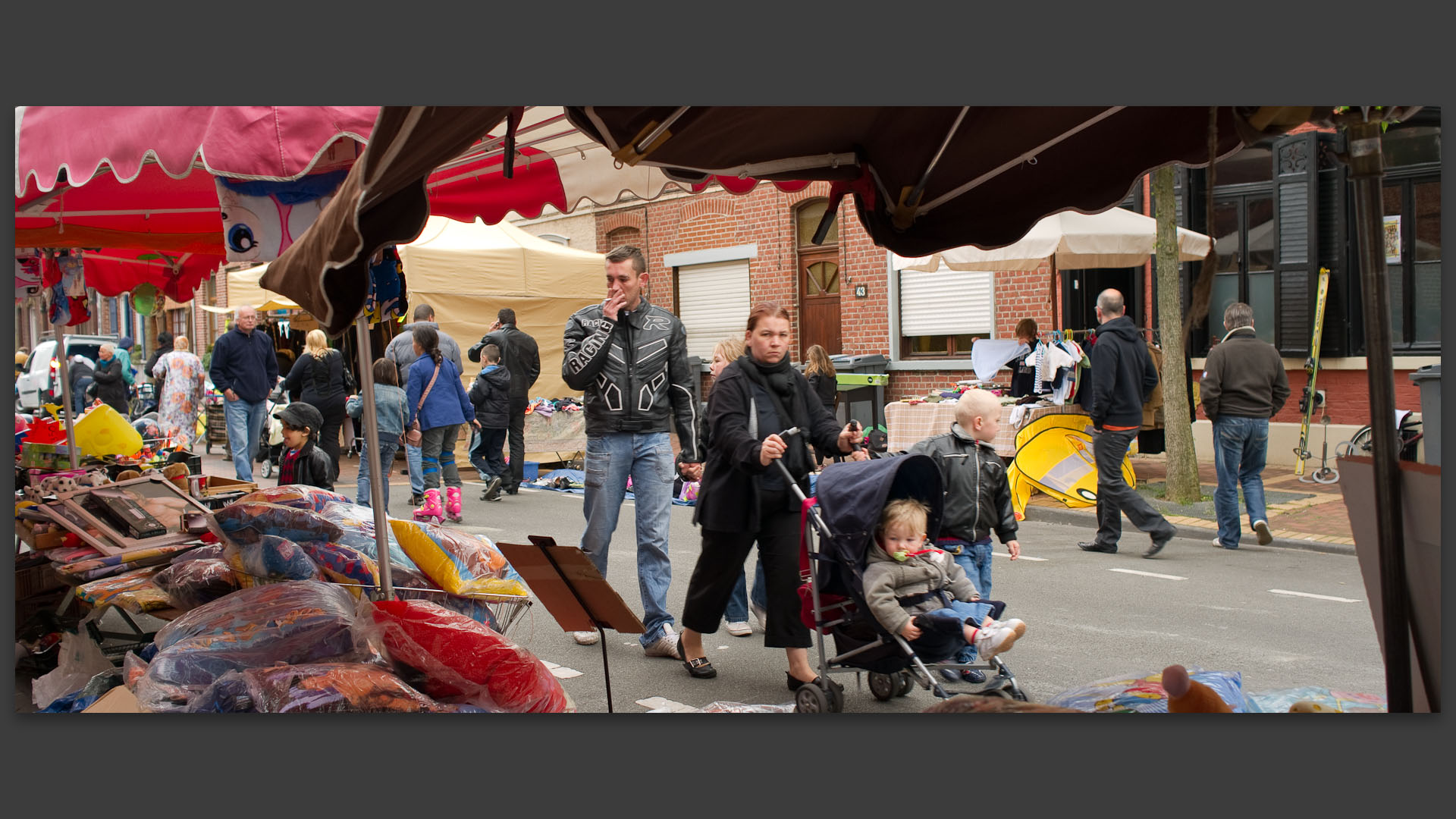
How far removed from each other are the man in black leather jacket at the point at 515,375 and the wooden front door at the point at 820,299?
6099 mm

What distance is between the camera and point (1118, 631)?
6.53 meters

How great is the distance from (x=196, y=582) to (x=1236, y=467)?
7385 mm

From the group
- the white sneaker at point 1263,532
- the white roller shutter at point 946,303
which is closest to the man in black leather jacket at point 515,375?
the white roller shutter at point 946,303

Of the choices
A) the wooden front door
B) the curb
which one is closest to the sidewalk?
the curb

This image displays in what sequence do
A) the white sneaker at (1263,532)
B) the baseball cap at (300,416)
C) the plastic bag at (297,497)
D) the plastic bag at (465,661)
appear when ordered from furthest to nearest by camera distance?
the white sneaker at (1263,532) → the baseball cap at (300,416) → the plastic bag at (297,497) → the plastic bag at (465,661)

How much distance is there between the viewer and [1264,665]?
5793 mm

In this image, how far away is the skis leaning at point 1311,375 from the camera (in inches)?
471

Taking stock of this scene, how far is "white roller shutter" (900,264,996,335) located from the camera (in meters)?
15.9

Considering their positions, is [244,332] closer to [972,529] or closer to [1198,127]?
[972,529]

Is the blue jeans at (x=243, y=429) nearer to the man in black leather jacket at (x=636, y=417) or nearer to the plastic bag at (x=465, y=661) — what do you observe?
the man in black leather jacket at (x=636, y=417)

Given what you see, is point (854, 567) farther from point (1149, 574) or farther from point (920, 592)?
point (1149, 574)

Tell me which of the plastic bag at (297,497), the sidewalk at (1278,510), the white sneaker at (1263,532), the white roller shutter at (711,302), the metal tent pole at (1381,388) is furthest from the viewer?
the white roller shutter at (711,302)

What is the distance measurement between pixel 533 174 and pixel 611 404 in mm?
2078

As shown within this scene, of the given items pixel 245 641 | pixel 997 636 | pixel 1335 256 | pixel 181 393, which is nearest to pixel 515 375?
pixel 181 393
